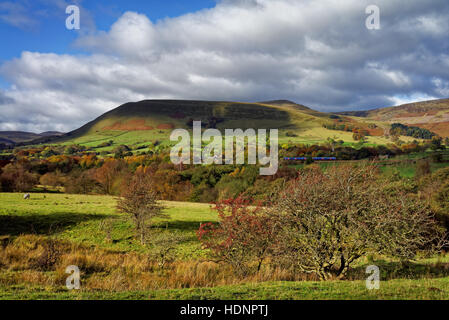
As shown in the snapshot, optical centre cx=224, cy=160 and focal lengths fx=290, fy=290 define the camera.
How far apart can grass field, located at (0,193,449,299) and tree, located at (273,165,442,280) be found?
4.38 feet

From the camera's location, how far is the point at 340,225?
501 inches

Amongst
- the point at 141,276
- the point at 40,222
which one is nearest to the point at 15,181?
the point at 40,222

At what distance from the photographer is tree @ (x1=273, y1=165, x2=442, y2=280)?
12344mm

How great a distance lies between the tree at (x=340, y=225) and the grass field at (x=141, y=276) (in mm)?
1336

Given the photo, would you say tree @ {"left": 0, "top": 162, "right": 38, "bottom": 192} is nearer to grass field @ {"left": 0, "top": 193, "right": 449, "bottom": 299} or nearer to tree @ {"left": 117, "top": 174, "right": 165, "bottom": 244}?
grass field @ {"left": 0, "top": 193, "right": 449, "bottom": 299}

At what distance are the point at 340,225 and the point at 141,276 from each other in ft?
31.9

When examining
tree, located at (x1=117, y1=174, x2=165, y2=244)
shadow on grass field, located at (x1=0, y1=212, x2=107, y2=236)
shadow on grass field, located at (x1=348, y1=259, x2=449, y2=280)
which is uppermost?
tree, located at (x1=117, y1=174, x2=165, y2=244)

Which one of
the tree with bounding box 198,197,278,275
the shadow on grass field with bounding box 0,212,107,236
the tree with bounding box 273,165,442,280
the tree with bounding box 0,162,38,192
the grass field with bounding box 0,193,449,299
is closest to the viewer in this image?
the grass field with bounding box 0,193,449,299

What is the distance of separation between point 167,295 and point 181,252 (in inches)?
648

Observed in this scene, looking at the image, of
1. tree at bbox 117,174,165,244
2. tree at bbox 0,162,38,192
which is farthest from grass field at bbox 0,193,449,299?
tree at bbox 0,162,38,192

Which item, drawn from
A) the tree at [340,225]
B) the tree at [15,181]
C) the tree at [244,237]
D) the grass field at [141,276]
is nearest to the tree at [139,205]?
the grass field at [141,276]

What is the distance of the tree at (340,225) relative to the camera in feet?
40.5

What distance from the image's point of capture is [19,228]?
28.0m

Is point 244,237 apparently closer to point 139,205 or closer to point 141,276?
point 141,276
